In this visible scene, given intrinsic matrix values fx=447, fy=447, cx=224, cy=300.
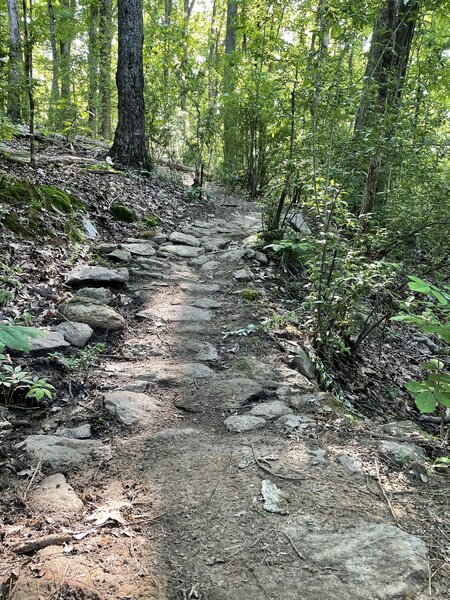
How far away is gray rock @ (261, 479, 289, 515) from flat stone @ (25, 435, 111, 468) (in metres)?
0.77

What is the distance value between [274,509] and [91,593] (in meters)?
0.74

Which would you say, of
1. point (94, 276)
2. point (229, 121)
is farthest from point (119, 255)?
point (229, 121)

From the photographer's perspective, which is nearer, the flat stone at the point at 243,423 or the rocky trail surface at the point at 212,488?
the rocky trail surface at the point at 212,488

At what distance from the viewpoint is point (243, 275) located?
4.88 meters

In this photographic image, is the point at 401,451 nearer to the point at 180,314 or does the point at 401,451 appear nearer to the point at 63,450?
the point at 63,450

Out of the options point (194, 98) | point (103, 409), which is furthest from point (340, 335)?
point (194, 98)

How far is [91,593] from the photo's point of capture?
1.37 m

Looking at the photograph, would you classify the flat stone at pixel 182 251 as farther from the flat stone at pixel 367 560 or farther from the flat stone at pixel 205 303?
the flat stone at pixel 367 560

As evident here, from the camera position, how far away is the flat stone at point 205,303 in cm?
425

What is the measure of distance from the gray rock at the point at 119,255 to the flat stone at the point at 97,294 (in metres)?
0.95

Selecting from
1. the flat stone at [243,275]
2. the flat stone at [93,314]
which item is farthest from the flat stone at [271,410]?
the flat stone at [243,275]

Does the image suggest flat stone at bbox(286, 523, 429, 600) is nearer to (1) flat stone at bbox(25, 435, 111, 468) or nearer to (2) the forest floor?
(2) the forest floor

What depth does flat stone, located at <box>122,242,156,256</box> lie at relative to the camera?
17.2 ft

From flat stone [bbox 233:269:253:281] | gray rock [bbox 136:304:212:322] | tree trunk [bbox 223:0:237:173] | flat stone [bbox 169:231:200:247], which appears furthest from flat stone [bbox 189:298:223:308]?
tree trunk [bbox 223:0:237:173]
